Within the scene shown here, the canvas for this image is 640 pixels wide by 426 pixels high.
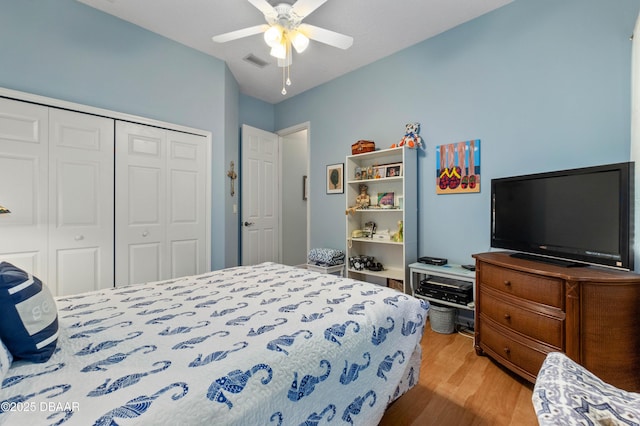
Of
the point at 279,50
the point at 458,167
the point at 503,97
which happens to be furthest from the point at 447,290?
the point at 279,50

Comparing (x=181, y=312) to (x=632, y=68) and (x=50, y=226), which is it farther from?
(x=632, y=68)

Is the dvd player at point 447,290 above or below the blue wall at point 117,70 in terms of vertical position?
below

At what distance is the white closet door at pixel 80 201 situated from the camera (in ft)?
7.50

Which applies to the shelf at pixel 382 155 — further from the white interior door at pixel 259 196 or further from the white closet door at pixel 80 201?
the white closet door at pixel 80 201

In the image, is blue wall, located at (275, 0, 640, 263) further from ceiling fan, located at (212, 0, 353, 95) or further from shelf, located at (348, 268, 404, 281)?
ceiling fan, located at (212, 0, 353, 95)

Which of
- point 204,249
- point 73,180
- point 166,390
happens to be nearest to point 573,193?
point 166,390

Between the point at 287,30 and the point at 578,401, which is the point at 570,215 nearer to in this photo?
the point at 578,401

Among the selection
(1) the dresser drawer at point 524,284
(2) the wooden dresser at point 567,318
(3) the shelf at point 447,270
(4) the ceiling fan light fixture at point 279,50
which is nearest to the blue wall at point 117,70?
(4) the ceiling fan light fixture at point 279,50

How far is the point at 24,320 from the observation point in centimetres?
89

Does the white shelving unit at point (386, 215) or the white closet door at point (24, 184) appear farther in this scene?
the white shelving unit at point (386, 215)

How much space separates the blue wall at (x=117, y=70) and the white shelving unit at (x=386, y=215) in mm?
1614

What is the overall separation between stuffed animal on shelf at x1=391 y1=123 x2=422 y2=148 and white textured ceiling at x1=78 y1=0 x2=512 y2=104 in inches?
35.9

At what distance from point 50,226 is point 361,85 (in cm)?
351

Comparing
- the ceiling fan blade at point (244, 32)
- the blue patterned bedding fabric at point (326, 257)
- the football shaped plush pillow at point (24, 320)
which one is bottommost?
the blue patterned bedding fabric at point (326, 257)
